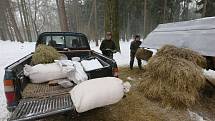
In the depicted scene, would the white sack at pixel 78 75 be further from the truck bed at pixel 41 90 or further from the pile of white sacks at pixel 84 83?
the truck bed at pixel 41 90

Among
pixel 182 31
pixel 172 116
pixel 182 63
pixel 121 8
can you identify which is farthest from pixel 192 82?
pixel 121 8

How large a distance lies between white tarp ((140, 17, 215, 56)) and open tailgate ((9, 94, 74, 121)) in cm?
330

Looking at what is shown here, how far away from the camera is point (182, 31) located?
6176 mm

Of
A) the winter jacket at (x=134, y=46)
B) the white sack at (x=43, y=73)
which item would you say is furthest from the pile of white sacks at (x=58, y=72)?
the winter jacket at (x=134, y=46)

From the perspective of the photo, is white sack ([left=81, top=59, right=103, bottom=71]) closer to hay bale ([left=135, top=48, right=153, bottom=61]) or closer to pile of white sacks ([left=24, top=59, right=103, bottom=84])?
pile of white sacks ([left=24, top=59, right=103, bottom=84])

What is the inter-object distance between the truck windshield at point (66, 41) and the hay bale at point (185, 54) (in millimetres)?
2591

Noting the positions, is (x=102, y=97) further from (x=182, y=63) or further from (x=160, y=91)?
(x=182, y=63)

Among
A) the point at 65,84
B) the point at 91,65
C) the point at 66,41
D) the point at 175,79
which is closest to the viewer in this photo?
the point at 65,84

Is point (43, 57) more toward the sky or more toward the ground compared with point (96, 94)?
more toward the sky

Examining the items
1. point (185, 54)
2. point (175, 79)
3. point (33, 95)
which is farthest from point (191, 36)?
point (33, 95)

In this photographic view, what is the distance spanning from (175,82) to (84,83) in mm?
2430

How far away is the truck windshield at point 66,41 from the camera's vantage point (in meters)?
6.41

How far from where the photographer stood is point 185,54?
5.00 m

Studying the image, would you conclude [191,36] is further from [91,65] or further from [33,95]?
[33,95]
